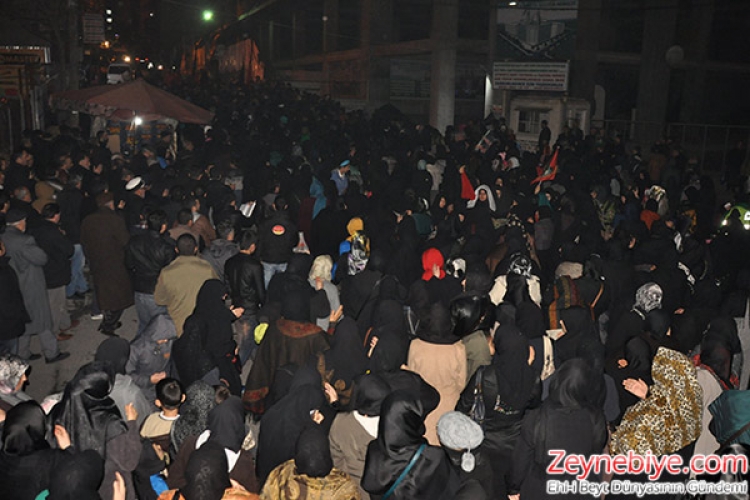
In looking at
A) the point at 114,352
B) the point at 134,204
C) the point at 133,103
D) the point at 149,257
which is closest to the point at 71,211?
the point at 134,204

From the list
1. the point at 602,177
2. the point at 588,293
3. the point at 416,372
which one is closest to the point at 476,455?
the point at 416,372

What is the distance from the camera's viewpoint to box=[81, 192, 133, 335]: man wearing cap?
8953 millimetres

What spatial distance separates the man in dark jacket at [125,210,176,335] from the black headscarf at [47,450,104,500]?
15.0 feet

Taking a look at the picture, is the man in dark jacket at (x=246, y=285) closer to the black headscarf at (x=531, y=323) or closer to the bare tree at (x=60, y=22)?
the black headscarf at (x=531, y=323)

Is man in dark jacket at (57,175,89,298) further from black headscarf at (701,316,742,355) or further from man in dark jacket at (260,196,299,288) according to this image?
black headscarf at (701,316,742,355)

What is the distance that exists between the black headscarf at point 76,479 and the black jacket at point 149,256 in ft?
15.3

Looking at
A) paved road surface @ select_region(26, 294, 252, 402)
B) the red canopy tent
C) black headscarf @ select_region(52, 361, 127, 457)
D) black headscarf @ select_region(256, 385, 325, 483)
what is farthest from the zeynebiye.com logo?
the red canopy tent

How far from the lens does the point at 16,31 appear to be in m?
26.4

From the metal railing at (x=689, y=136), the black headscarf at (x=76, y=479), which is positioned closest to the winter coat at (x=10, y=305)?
the black headscarf at (x=76, y=479)

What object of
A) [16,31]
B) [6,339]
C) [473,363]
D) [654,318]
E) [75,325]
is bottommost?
[75,325]

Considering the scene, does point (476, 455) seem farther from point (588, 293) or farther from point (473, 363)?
point (588, 293)

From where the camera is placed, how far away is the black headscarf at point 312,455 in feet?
12.0

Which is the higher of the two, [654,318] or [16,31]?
[16,31]

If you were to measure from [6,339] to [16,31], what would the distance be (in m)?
23.5
